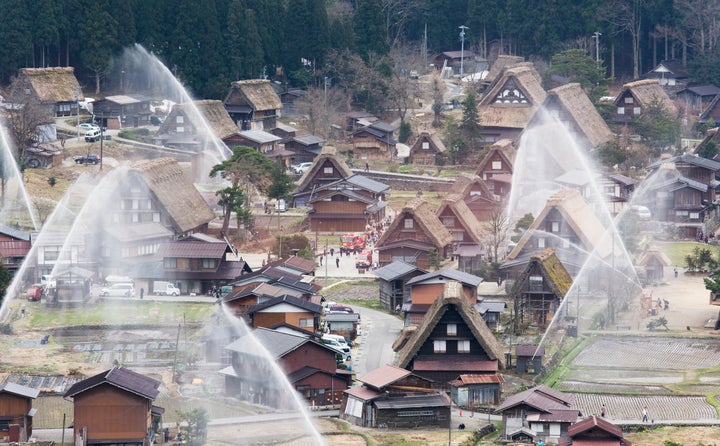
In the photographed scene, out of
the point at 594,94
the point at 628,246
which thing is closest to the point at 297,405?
the point at 628,246

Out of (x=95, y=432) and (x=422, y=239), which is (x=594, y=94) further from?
(x=95, y=432)

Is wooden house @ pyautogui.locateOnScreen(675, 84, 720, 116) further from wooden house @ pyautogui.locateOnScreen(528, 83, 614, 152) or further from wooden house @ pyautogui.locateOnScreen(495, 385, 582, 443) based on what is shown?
wooden house @ pyautogui.locateOnScreen(495, 385, 582, 443)

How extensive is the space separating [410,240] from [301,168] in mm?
18556

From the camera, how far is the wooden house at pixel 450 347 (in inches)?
2201

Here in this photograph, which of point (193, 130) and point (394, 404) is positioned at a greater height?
point (193, 130)

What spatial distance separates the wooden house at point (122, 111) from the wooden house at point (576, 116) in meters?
20.3

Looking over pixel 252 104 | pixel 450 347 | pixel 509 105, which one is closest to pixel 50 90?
pixel 252 104

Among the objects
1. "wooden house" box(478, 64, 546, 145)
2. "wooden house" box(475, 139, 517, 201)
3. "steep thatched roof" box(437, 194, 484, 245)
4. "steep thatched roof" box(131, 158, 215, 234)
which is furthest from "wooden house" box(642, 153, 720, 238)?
"steep thatched roof" box(131, 158, 215, 234)

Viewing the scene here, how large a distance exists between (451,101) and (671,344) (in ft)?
146

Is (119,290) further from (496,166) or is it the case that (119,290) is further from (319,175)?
(496,166)

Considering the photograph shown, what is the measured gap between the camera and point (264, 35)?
10044 cm

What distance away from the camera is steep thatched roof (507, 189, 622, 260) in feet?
226

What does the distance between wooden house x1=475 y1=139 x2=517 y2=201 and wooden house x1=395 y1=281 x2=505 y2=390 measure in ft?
93.6

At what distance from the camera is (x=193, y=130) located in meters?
89.2
